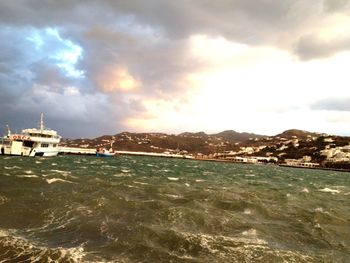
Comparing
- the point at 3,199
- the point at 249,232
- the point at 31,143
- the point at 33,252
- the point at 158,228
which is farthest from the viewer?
the point at 31,143

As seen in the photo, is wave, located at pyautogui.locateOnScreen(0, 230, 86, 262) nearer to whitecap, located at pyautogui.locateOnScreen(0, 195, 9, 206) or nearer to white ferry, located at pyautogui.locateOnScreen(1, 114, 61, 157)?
whitecap, located at pyautogui.locateOnScreen(0, 195, 9, 206)

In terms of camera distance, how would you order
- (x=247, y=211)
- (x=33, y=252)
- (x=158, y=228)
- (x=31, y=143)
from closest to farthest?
(x=33, y=252)
(x=158, y=228)
(x=247, y=211)
(x=31, y=143)

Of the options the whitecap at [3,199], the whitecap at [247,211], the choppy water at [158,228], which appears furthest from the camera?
the whitecap at [247,211]

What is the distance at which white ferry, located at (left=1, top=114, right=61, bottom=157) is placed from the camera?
114625 mm

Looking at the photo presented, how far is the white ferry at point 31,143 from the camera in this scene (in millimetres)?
114625

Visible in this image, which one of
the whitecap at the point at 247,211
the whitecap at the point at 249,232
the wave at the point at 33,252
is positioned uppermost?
the wave at the point at 33,252

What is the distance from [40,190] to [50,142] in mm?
102059

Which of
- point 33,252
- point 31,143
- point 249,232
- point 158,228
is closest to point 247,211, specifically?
point 249,232

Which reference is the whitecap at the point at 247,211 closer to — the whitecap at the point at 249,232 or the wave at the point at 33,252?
the whitecap at the point at 249,232

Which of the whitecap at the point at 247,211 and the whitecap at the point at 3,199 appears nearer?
the whitecap at the point at 3,199

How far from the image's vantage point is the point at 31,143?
120 m

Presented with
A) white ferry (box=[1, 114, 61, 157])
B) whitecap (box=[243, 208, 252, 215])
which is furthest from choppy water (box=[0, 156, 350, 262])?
white ferry (box=[1, 114, 61, 157])

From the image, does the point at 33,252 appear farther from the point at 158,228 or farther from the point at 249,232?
the point at 249,232

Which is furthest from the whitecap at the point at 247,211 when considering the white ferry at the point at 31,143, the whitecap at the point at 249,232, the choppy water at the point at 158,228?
the white ferry at the point at 31,143
